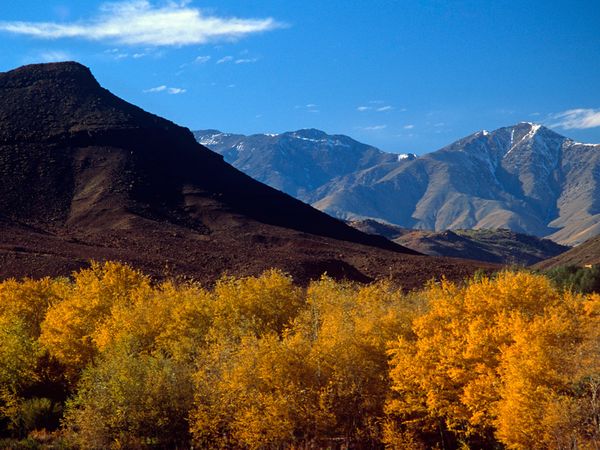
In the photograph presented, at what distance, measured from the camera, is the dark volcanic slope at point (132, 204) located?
93.0 m

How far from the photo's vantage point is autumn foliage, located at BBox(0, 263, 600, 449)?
32094mm

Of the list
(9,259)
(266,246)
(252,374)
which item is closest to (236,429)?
(252,374)

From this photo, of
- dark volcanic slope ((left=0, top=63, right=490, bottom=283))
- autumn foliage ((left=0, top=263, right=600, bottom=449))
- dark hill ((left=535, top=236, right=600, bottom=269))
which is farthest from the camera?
dark hill ((left=535, top=236, right=600, bottom=269))

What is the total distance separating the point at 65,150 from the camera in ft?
452

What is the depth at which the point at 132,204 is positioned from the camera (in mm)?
121688

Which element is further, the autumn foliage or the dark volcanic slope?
the dark volcanic slope

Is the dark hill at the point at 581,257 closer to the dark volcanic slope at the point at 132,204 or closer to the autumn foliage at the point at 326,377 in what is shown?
the dark volcanic slope at the point at 132,204

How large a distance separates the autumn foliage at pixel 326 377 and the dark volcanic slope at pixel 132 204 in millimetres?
41945

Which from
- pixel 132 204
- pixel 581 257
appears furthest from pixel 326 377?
pixel 581 257

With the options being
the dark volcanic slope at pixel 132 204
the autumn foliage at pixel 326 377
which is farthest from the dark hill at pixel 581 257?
the autumn foliage at pixel 326 377

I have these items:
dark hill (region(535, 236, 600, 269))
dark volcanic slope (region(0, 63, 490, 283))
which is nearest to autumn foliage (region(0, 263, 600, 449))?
dark volcanic slope (region(0, 63, 490, 283))

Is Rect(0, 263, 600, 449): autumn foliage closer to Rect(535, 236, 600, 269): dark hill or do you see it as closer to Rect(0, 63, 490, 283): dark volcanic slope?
Rect(0, 63, 490, 283): dark volcanic slope

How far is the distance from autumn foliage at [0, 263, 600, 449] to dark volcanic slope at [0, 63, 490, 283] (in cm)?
4195

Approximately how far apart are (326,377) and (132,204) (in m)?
91.9
